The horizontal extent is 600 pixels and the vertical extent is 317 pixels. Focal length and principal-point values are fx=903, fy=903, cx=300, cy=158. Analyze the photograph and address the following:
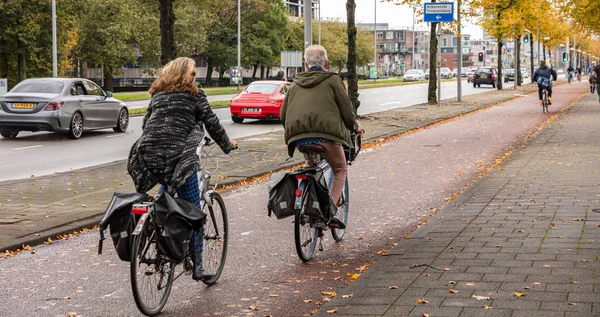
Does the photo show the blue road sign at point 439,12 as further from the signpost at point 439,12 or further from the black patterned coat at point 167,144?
the black patterned coat at point 167,144

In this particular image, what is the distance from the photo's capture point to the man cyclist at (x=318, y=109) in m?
7.16

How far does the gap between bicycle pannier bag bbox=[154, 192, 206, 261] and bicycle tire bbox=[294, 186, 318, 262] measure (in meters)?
1.44

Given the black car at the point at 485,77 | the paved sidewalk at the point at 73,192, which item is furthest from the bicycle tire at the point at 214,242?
the black car at the point at 485,77

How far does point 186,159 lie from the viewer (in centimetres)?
574

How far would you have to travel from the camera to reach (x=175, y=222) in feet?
17.8

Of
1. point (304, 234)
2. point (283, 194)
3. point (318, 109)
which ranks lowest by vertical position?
point (304, 234)

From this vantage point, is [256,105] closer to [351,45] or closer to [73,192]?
[351,45]

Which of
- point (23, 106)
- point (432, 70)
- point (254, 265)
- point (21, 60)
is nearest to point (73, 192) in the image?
point (254, 265)

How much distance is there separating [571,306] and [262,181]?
25.9 feet

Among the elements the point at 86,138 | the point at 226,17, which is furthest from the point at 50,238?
the point at 226,17

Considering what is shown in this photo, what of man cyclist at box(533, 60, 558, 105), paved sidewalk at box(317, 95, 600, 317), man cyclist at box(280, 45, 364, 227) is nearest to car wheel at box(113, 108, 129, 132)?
man cyclist at box(533, 60, 558, 105)

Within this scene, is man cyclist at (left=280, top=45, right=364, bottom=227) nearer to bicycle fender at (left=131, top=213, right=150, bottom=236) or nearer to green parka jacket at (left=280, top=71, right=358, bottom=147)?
green parka jacket at (left=280, top=71, right=358, bottom=147)

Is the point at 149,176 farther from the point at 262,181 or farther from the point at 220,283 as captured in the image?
the point at 262,181

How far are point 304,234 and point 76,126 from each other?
15317 millimetres
